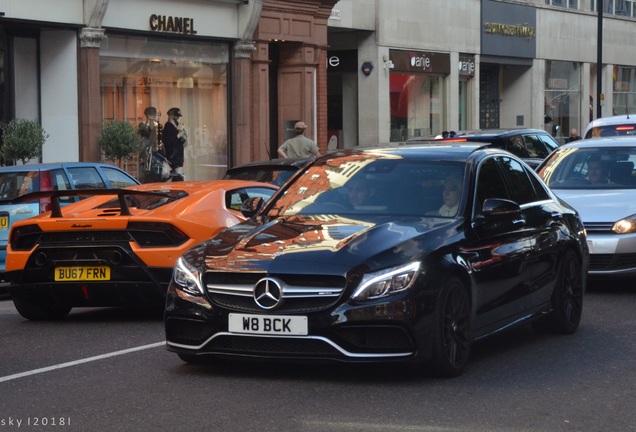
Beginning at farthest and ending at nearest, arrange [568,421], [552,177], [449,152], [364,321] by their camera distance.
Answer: [552,177] < [449,152] < [364,321] < [568,421]

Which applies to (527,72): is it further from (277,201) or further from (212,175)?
(277,201)

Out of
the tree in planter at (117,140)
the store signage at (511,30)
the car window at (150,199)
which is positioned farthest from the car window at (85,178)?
the store signage at (511,30)

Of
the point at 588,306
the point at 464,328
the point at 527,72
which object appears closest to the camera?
the point at 464,328

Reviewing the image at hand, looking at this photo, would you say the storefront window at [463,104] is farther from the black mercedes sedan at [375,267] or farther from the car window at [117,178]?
the black mercedes sedan at [375,267]

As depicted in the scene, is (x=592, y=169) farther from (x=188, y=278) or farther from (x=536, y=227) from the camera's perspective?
(x=188, y=278)

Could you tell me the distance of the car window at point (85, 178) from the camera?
53.2 ft

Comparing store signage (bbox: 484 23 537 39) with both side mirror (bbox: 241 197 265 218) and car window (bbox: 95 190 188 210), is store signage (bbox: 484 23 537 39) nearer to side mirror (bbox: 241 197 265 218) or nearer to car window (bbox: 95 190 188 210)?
car window (bbox: 95 190 188 210)

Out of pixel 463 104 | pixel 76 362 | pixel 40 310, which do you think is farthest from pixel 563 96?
pixel 76 362

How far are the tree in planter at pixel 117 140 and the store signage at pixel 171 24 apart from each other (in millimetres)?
2627

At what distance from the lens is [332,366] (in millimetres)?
8664

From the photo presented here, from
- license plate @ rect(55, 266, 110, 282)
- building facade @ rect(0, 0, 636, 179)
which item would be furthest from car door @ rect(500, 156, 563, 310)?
building facade @ rect(0, 0, 636, 179)

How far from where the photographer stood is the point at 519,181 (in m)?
10.0

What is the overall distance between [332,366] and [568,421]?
2.07m

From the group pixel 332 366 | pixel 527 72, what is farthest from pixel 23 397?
pixel 527 72
